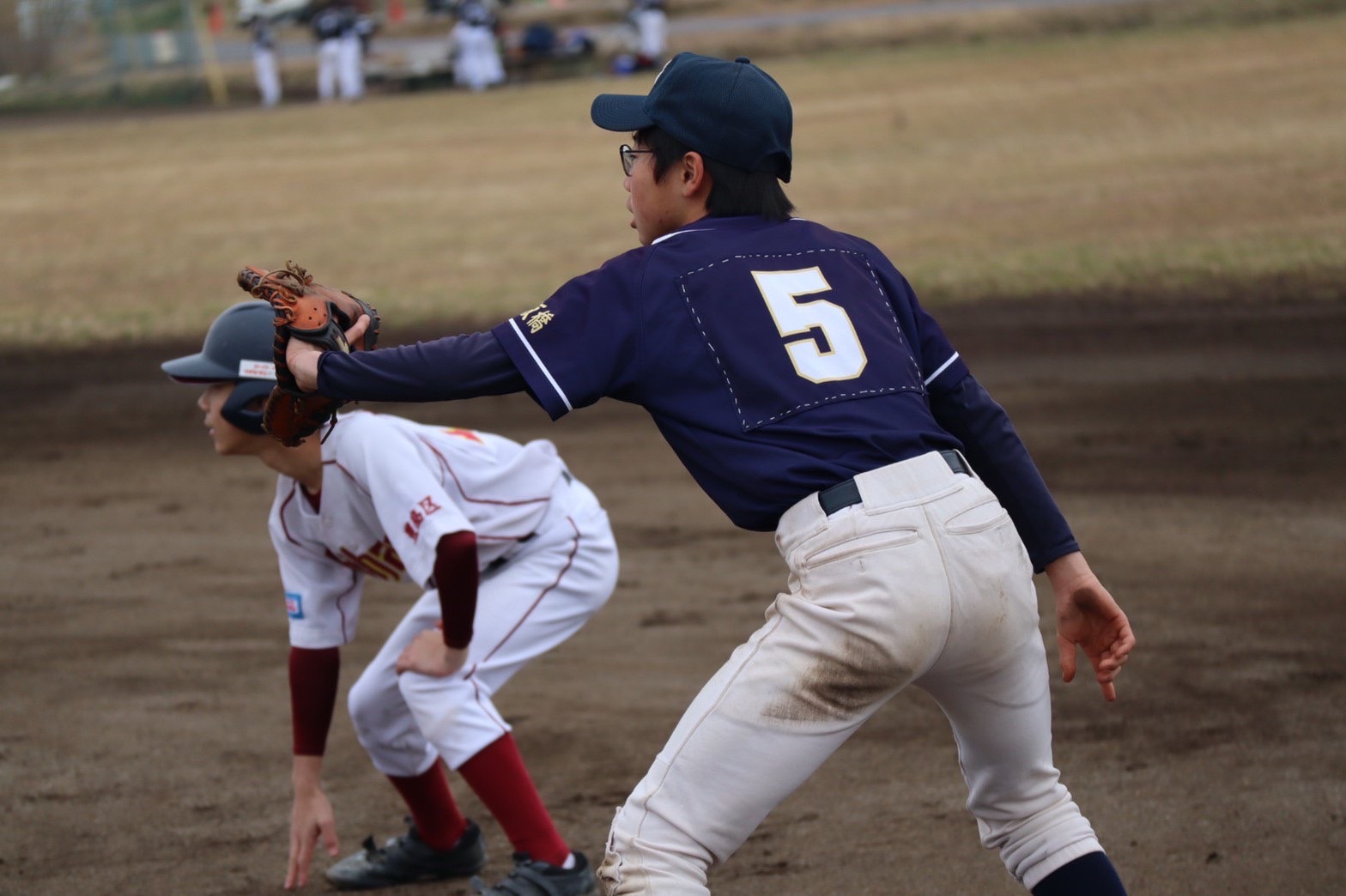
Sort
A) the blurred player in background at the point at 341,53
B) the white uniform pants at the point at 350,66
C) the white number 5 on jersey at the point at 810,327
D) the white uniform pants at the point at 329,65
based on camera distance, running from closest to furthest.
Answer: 1. the white number 5 on jersey at the point at 810,327
2. the blurred player in background at the point at 341,53
3. the white uniform pants at the point at 350,66
4. the white uniform pants at the point at 329,65

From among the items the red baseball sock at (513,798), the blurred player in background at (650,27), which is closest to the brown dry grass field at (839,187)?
the blurred player in background at (650,27)

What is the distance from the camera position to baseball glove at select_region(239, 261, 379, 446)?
2.45m

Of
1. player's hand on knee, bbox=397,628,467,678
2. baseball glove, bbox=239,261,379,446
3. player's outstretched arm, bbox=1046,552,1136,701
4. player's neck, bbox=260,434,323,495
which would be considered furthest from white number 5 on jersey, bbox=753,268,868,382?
player's neck, bbox=260,434,323,495

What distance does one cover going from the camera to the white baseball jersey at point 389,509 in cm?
328

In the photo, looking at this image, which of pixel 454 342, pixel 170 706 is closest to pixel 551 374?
pixel 454 342

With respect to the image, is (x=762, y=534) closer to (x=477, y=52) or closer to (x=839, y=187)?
(x=839, y=187)

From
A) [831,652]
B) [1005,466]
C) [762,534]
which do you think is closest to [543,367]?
[831,652]

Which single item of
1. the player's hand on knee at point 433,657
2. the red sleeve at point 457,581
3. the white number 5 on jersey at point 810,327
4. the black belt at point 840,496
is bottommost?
the player's hand on knee at point 433,657

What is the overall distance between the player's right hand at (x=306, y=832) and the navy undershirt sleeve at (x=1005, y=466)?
172 centimetres

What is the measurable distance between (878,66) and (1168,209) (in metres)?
9.54

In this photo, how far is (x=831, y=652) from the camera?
2291 mm

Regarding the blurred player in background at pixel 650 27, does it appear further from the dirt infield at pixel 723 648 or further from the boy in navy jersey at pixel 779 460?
the boy in navy jersey at pixel 779 460

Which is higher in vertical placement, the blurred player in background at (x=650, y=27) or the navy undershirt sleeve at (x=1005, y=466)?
the navy undershirt sleeve at (x=1005, y=466)

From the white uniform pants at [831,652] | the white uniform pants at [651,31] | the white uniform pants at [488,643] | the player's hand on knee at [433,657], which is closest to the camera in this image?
the white uniform pants at [831,652]
